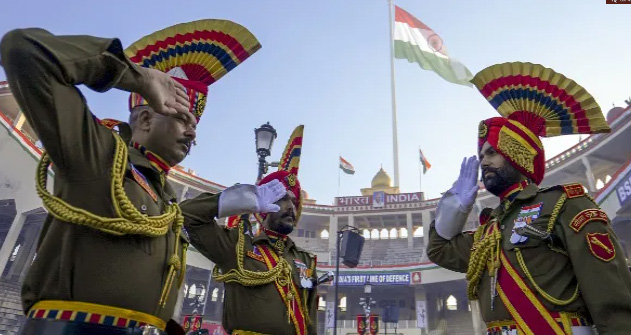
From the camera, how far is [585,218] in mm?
2918

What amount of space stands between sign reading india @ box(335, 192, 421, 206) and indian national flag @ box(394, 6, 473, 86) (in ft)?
53.5

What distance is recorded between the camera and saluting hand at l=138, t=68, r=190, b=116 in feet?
6.38

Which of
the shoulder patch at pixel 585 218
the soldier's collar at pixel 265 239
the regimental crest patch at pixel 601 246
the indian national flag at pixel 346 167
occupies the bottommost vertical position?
the regimental crest patch at pixel 601 246

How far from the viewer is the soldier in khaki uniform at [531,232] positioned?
107 inches

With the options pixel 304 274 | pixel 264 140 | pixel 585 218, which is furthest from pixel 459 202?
pixel 264 140

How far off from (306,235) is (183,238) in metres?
41.7

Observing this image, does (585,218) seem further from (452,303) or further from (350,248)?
(452,303)

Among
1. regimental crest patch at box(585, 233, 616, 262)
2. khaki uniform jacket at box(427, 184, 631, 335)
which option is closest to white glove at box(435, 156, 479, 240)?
khaki uniform jacket at box(427, 184, 631, 335)

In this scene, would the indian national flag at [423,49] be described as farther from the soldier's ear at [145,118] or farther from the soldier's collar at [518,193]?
the soldier's ear at [145,118]

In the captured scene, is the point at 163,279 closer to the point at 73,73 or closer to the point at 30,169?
the point at 73,73

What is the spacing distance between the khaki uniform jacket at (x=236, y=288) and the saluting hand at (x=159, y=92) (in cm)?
169

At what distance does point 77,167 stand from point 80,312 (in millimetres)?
626

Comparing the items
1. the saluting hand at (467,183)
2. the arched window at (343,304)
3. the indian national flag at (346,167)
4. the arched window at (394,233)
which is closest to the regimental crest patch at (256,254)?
the saluting hand at (467,183)

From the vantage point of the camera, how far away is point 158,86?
1980 mm
